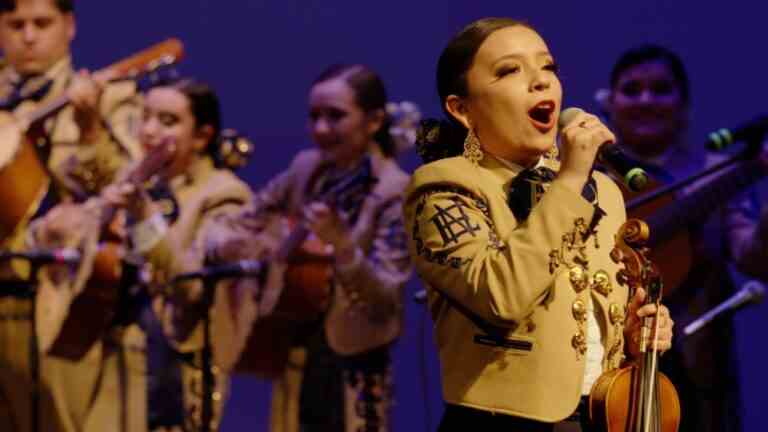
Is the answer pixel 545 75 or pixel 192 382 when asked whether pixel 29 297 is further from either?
pixel 545 75

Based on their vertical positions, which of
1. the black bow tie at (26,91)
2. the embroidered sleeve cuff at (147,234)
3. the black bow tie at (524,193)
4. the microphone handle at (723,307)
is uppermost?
the black bow tie at (26,91)

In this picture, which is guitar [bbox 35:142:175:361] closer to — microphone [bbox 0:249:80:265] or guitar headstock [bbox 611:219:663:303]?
microphone [bbox 0:249:80:265]

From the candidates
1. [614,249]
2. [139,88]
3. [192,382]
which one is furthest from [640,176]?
[139,88]

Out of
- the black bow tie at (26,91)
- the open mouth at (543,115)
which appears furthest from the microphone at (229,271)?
the open mouth at (543,115)

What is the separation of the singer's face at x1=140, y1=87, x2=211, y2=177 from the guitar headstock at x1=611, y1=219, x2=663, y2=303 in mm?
2960

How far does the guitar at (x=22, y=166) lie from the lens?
432 cm

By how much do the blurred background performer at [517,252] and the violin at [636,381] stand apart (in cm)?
3

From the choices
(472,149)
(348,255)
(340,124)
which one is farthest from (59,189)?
(472,149)

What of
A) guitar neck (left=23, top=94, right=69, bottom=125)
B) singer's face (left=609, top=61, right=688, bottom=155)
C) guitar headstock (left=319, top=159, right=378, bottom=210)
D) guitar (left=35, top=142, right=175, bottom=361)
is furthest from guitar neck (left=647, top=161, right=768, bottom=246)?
guitar neck (left=23, top=94, right=69, bottom=125)

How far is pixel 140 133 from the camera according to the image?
15.1 feet

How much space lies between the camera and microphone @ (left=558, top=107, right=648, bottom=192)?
68.5 inches

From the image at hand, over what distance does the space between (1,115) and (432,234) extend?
2.97 meters

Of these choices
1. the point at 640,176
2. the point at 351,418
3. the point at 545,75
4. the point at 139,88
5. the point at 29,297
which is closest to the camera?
the point at 640,176

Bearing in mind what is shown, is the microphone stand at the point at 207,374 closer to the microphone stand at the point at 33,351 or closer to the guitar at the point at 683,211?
the microphone stand at the point at 33,351
